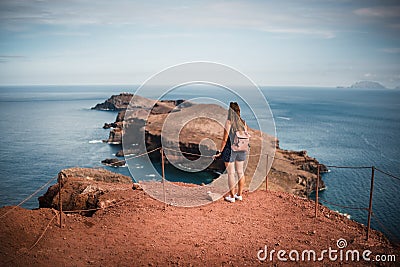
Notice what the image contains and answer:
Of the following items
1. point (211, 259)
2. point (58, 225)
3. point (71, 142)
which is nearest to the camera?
point (211, 259)

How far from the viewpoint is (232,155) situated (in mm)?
8742

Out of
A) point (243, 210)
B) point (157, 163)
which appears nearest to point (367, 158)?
point (157, 163)

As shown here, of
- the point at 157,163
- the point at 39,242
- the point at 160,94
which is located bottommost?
the point at 157,163

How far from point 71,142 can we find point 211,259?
57058 millimetres

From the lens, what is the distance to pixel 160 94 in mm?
7961

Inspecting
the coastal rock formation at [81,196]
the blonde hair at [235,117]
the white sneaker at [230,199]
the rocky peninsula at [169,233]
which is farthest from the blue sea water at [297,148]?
the white sneaker at [230,199]

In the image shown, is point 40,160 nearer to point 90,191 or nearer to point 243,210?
point 90,191

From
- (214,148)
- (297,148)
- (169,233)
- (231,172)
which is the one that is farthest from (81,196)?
(297,148)

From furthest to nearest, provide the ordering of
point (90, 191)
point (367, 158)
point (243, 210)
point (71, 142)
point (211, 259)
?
point (71, 142)
point (367, 158)
point (90, 191)
point (243, 210)
point (211, 259)

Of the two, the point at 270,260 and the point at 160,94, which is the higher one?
the point at 160,94

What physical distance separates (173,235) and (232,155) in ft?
9.08

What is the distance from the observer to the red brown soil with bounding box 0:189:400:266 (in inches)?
243

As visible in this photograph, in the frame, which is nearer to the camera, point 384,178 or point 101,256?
point 101,256

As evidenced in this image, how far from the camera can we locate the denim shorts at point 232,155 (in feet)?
28.5
